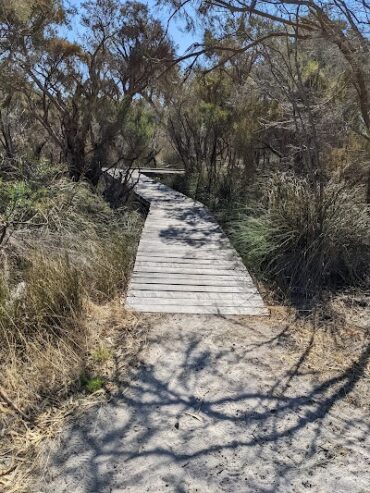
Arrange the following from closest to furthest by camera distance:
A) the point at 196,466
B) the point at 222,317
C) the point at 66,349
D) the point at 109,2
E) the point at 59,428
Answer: the point at 196,466, the point at 59,428, the point at 66,349, the point at 222,317, the point at 109,2

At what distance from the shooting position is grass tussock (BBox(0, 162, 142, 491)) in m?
2.88

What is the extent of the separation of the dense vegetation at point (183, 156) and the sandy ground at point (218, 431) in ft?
1.56

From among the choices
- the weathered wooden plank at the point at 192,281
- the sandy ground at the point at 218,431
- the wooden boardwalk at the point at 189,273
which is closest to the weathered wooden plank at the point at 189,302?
the wooden boardwalk at the point at 189,273

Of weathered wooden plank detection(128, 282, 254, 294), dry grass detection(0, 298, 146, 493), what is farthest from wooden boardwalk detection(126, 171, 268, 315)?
dry grass detection(0, 298, 146, 493)

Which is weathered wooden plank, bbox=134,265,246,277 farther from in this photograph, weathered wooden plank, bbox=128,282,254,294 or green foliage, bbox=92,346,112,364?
green foliage, bbox=92,346,112,364

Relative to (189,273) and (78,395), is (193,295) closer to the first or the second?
(189,273)

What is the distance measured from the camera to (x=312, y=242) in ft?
17.9

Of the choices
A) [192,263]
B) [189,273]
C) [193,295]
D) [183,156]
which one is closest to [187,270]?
[189,273]

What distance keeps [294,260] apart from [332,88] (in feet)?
14.9

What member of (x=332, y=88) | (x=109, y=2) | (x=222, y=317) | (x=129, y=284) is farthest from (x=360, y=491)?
(x=109, y=2)

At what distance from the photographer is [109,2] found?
13.1 m

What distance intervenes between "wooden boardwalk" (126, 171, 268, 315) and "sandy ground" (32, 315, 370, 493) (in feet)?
2.68

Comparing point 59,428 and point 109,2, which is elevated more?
point 109,2

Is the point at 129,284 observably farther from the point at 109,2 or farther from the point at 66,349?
the point at 109,2
